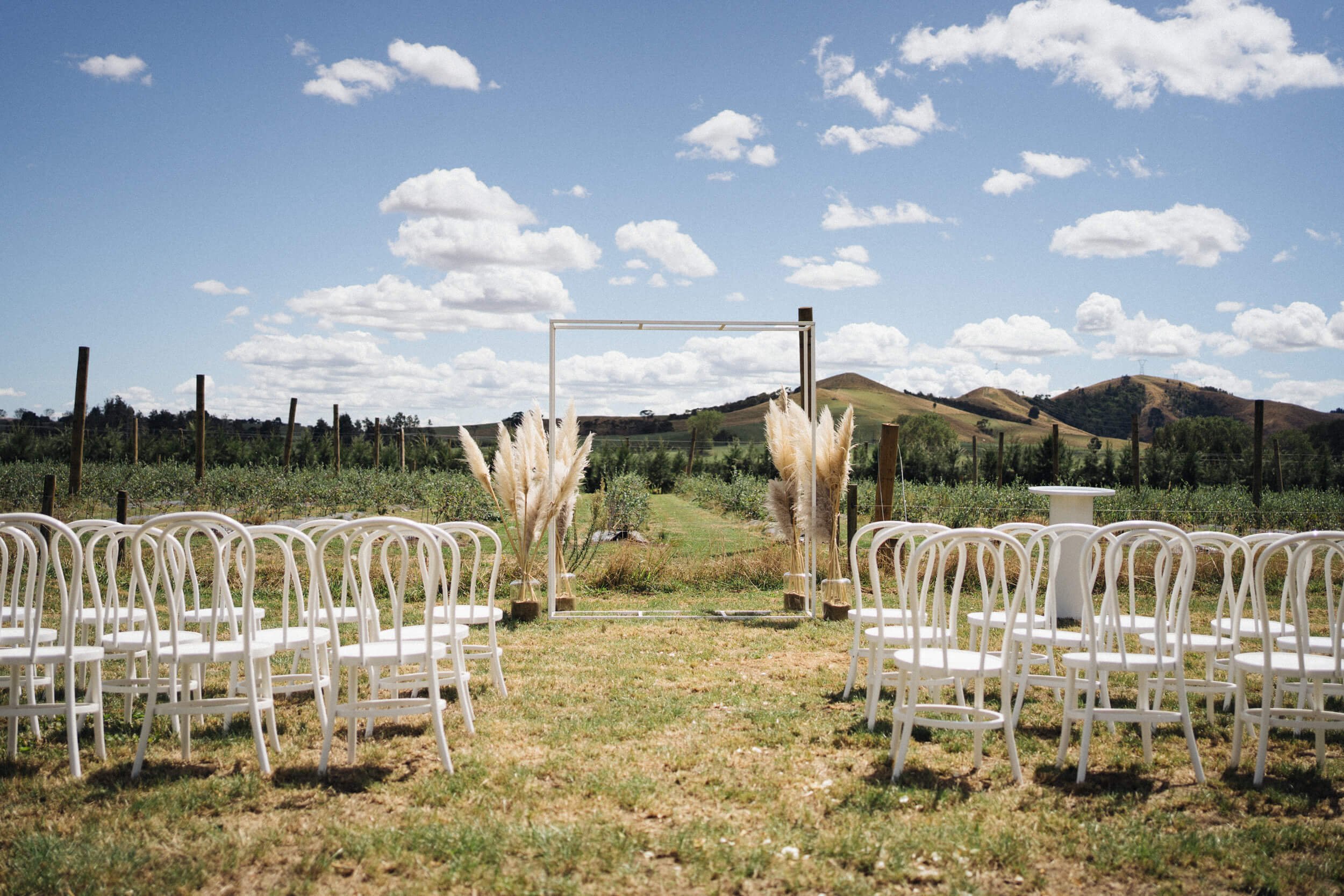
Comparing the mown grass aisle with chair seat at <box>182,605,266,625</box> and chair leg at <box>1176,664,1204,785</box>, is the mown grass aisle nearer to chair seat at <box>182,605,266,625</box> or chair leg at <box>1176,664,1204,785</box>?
chair leg at <box>1176,664,1204,785</box>

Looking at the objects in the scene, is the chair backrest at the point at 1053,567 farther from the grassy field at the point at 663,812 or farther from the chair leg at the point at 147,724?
the chair leg at the point at 147,724

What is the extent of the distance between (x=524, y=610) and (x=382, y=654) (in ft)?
11.9

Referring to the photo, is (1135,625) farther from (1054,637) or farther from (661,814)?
(661,814)

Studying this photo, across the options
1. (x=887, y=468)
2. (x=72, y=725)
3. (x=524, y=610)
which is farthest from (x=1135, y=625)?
(x=72, y=725)

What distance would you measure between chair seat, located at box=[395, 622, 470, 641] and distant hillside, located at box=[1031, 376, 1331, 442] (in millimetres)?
70305

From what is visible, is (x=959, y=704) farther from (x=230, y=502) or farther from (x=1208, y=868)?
(x=230, y=502)

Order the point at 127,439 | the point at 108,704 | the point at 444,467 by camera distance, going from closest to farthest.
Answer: the point at 108,704 < the point at 444,467 < the point at 127,439

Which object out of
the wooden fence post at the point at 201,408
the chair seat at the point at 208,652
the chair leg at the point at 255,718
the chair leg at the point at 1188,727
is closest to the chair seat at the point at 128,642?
the chair seat at the point at 208,652

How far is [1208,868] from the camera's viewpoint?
259 centimetres

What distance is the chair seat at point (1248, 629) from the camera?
13.6ft

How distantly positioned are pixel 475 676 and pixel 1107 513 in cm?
1112

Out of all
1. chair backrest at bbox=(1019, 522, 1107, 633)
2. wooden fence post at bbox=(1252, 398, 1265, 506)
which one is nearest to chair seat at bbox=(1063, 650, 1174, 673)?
chair backrest at bbox=(1019, 522, 1107, 633)

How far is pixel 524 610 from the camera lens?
6977mm

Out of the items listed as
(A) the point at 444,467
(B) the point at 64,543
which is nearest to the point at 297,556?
(B) the point at 64,543
